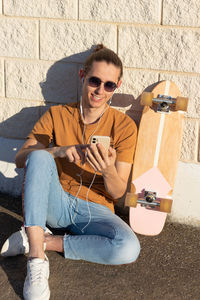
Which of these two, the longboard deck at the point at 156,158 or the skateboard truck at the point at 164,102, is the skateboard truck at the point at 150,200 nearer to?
the longboard deck at the point at 156,158

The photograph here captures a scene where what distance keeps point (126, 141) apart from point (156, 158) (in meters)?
0.39

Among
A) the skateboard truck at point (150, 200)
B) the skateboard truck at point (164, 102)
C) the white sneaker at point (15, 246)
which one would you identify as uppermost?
the skateboard truck at point (164, 102)

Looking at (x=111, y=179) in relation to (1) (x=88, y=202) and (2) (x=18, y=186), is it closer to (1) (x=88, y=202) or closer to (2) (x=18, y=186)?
(1) (x=88, y=202)

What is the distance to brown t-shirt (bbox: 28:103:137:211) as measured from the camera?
120 inches

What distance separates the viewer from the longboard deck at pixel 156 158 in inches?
128

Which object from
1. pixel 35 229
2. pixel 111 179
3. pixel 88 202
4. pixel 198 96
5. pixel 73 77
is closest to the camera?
pixel 35 229

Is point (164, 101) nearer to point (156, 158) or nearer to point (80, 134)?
point (156, 158)

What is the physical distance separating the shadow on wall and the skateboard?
0.21 m

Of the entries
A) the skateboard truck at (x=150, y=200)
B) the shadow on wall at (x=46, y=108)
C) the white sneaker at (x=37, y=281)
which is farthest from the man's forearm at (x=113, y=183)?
the shadow on wall at (x=46, y=108)

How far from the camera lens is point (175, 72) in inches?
130

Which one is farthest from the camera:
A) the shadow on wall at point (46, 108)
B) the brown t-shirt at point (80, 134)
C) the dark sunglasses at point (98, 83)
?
the shadow on wall at point (46, 108)

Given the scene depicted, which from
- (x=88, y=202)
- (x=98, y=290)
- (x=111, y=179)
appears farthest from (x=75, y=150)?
(x=98, y=290)

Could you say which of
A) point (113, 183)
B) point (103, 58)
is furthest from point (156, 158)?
point (103, 58)

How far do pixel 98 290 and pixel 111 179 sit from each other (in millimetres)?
712
